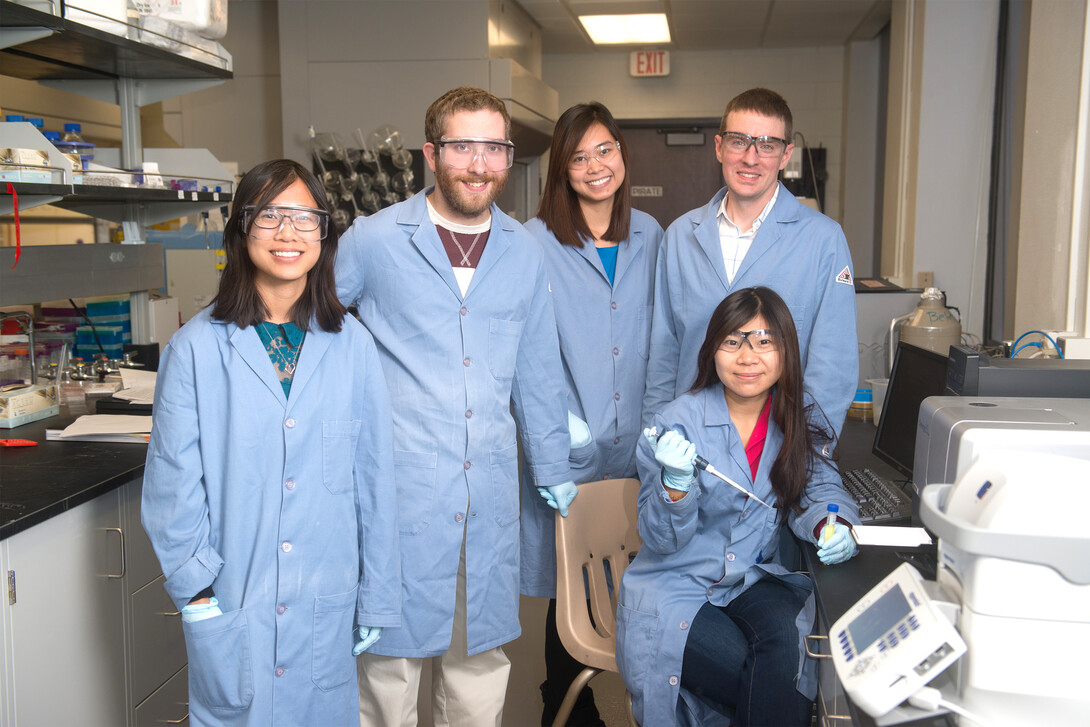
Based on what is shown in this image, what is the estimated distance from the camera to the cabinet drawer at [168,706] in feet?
6.35

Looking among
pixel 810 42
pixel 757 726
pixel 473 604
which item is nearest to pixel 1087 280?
pixel 757 726

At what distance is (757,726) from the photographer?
1554mm

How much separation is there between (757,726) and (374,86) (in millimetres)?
3660

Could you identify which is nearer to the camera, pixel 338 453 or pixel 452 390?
pixel 338 453

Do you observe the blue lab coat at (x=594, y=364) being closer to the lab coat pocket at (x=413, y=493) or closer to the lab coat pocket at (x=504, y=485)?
the lab coat pocket at (x=504, y=485)

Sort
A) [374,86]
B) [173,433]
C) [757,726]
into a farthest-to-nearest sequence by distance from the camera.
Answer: [374,86] < [757,726] < [173,433]

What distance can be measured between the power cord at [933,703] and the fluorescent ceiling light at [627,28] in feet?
14.6

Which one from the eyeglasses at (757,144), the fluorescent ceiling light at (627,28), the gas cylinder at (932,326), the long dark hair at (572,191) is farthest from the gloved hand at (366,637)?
the fluorescent ceiling light at (627,28)

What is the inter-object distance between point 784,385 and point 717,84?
4.63 m

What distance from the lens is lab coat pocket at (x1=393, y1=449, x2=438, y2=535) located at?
5.68 ft

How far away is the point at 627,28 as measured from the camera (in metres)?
5.16

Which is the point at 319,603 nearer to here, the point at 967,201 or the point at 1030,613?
the point at 1030,613

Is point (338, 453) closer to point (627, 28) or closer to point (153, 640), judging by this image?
point (153, 640)

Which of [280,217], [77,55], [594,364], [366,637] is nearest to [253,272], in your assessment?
[280,217]
